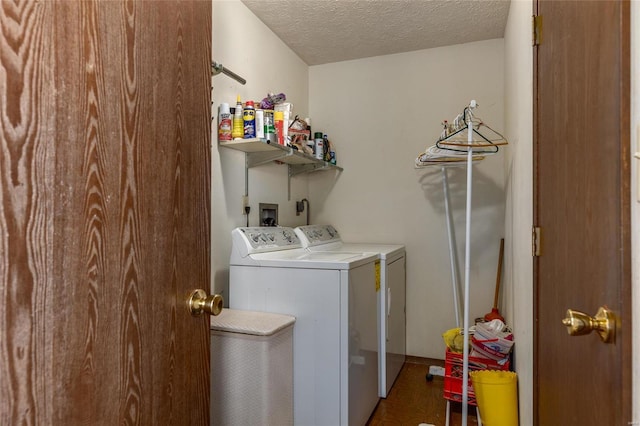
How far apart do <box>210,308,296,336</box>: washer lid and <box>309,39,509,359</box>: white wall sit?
4.74 ft

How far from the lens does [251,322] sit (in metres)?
1.69

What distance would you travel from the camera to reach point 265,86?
8.45ft

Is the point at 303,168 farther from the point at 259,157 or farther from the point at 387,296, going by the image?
the point at 387,296

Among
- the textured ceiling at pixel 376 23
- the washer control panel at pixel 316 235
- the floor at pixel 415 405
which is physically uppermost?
the textured ceiling at pixel 376 23

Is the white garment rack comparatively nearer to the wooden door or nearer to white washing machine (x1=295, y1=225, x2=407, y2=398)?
white washing machine (x1=295, y1=225, x2=407, y2=398)

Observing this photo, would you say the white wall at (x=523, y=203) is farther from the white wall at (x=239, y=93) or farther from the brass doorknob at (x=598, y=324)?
the white wall at (x=239, y=93)

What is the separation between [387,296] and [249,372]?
105 centimetres

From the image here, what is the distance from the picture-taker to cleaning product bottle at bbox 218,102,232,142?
2.05m

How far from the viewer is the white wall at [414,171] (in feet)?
9.14

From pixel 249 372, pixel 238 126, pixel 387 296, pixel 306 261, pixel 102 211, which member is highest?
pixel 238 126

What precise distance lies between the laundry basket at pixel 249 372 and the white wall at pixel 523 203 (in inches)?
40.2

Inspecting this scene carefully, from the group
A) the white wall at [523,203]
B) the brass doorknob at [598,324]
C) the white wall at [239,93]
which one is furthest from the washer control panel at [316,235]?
the brass doorknob at [598,324]

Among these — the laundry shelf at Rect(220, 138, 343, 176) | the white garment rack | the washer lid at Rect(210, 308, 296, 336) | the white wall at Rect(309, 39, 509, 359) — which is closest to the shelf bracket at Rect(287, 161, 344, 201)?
the laundry shelf at Rect(220, 138, 343, 176)

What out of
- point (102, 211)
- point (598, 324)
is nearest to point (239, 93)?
point (102, 211)
